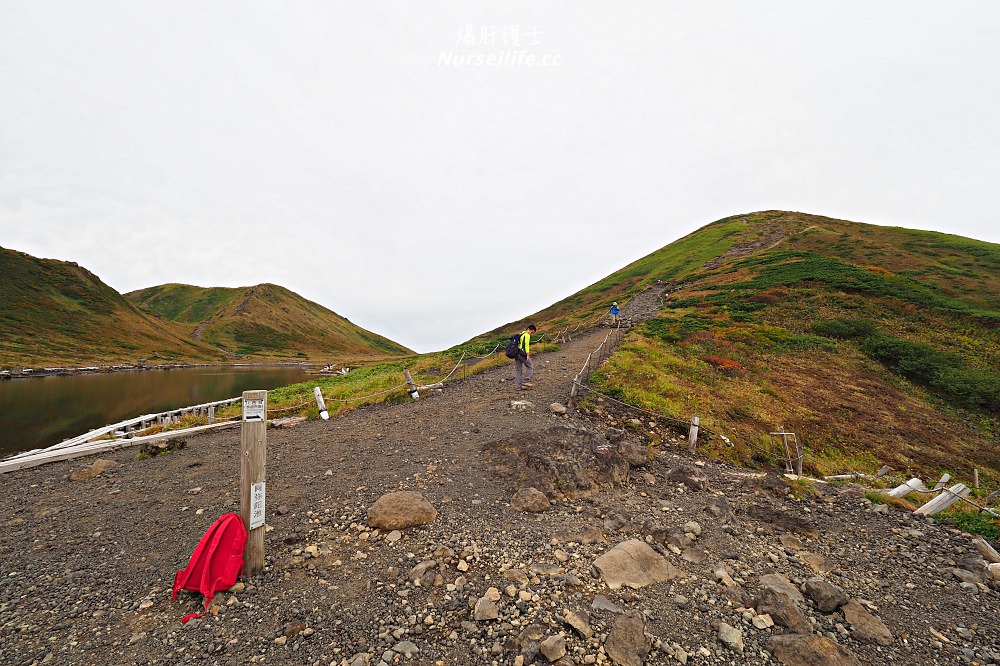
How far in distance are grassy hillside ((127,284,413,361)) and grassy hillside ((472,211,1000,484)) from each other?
11885cm

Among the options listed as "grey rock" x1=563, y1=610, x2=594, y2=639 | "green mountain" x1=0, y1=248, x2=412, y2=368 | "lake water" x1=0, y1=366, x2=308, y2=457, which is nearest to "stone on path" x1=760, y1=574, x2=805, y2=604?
"grey rock" x1=563, y1=610, x2=594, y2=639

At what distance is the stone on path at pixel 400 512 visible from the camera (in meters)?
5.86

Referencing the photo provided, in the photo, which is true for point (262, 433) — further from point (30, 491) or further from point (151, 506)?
point (30, 491)

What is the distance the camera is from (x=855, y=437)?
45.7 feet

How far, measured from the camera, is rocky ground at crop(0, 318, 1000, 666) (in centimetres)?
381

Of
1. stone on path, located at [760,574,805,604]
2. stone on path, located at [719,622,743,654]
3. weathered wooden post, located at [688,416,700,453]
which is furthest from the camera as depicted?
weathered wooden post, located at [688,416,700,453]

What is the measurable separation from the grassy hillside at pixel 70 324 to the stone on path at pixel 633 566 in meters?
86.8

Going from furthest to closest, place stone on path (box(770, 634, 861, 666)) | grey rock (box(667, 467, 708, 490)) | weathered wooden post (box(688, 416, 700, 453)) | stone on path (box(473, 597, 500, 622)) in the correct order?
1. weathered wooden post (box(688, 416, 700, 453))
2. grey rock (box(667, 467, 708, 490))
3. stone on path (box(473, 597, 500, 622))
4. stone on path (box(770, 634, 861, 666))

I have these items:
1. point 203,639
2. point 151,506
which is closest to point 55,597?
point 203,639

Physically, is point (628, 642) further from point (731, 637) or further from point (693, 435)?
point (693, 435)

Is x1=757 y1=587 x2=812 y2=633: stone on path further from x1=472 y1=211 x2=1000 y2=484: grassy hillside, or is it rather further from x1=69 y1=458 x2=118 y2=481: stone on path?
x1=69 y1=458 x2=118 y2=481: stone on path

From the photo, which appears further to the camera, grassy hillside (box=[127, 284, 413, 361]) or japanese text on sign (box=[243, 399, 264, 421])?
grassy hillside (box=[127, 284, 413, 361])

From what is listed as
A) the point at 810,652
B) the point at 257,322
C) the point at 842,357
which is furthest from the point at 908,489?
the point at 257,322

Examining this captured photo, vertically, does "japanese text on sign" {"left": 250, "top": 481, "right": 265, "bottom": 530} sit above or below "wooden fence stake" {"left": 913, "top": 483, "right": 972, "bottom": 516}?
above
